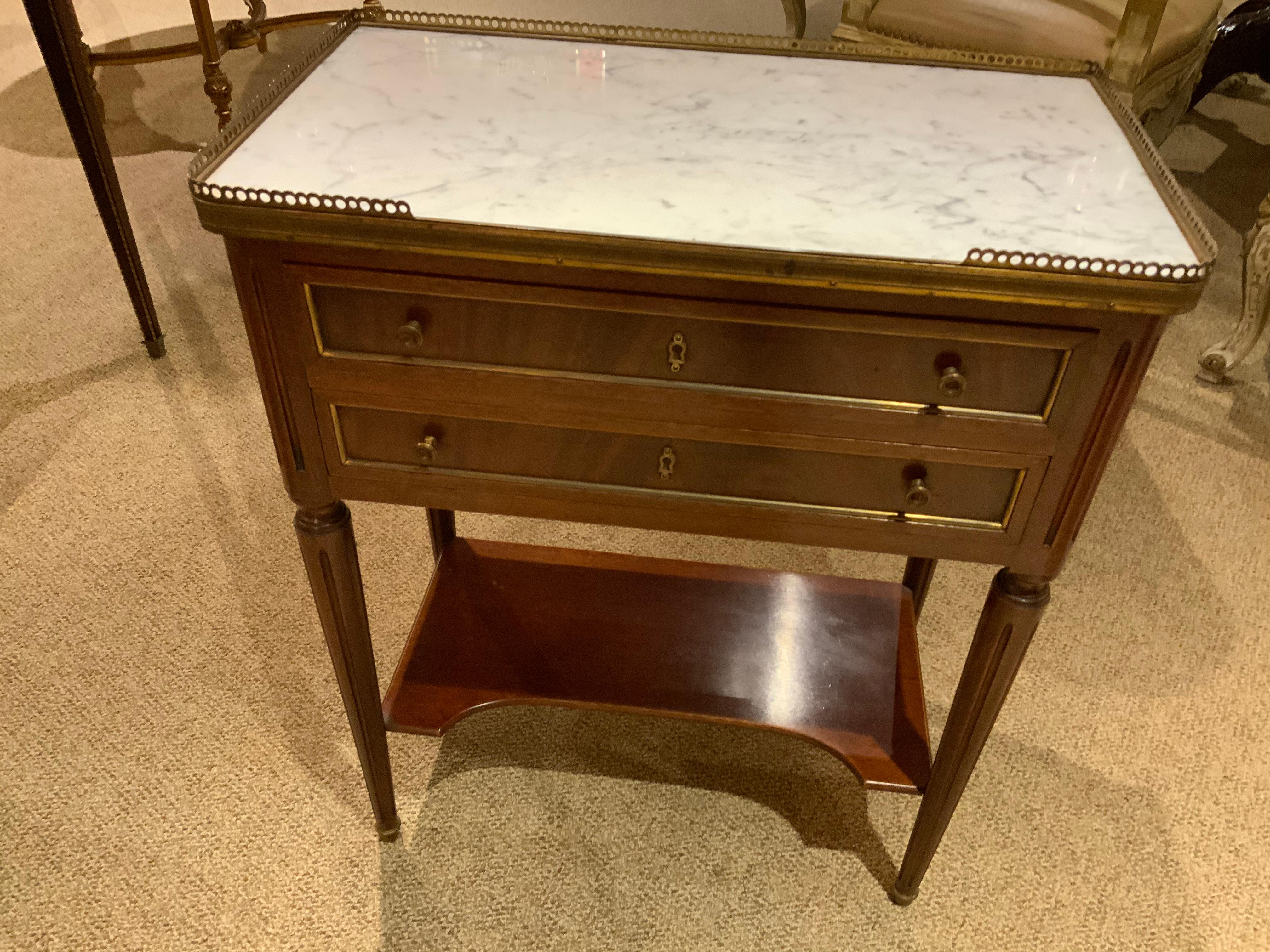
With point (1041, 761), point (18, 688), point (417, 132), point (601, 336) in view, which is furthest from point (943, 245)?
point (18, 688)

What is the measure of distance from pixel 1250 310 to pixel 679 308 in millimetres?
1530

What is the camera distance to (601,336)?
69 centimetres

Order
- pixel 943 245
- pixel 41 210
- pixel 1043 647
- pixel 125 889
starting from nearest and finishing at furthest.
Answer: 1. pixel 943 245
2. pixel 125 889
3. pixel 1043 647
4. pixel 41 210

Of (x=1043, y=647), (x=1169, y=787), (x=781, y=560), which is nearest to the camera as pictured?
(x=1169, y=787)

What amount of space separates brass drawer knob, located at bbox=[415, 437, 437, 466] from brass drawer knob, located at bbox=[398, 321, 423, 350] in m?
0.09

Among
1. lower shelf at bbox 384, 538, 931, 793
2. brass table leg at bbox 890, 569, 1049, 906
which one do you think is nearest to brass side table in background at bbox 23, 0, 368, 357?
lower shelf at bbox 384, 538, 931, 793

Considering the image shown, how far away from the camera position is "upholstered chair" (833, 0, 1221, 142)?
1497 mm

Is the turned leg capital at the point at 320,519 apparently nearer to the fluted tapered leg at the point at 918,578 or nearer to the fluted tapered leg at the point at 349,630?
the fluted tapered leg at the point at 349,630

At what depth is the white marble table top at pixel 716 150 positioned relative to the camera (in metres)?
0.64

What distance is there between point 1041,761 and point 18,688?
1322 mm

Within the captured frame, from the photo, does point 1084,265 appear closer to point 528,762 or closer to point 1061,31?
point 528,762

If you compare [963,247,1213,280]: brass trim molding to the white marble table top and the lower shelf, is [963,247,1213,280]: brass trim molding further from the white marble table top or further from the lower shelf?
the lower shelf

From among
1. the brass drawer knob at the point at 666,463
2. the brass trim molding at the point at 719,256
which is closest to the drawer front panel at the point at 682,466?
the brass drawer knob at the point at 666,463

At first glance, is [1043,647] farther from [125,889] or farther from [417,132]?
[125,889]
